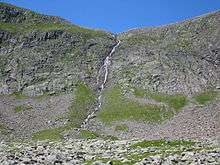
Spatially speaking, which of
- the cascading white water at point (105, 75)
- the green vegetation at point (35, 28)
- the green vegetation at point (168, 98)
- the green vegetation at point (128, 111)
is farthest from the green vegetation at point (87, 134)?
the green vegetation at point (35, 28)

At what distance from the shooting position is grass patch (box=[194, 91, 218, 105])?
100m

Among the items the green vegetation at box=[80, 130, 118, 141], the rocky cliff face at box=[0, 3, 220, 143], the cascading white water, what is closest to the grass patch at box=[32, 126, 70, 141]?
the rocky cliff face at box=[0, 3, 220, 143]

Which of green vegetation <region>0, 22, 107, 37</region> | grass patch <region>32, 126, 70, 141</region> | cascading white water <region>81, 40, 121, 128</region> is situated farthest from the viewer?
green vegetation <region>0, 22, 107, 37</region>

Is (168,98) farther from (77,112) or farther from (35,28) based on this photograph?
(35,28)

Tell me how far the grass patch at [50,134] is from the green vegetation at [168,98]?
983 inches

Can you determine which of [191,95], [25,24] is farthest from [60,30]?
[191,95]

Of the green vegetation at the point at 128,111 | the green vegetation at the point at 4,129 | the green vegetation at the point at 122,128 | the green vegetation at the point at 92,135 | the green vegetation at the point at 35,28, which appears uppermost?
the green vegetation at the point at 35,28

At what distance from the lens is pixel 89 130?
85.1m

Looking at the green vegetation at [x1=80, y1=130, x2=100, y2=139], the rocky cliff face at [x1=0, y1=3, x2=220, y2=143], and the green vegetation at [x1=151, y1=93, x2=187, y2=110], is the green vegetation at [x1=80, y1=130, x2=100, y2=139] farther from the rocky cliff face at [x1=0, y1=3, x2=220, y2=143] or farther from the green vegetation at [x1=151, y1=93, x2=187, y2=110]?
the green vegetation at [x1=151, y1=93, x2=187, y2=110]

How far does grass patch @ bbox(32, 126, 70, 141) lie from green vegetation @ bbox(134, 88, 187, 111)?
81.9 feet

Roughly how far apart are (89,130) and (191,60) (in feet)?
147

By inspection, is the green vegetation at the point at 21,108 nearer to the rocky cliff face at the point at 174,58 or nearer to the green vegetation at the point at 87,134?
the green vegetation at the point at 87,134

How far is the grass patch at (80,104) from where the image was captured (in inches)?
3606

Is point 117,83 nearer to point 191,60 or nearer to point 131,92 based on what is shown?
point 131,92
